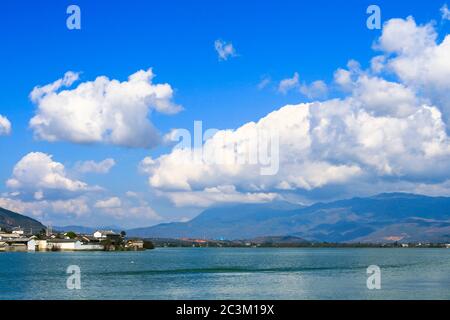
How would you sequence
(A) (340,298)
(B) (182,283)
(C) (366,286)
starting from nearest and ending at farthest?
(A) (340,298) < (C) (366,286) < (B) (182,283)

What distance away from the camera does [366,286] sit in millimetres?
75750

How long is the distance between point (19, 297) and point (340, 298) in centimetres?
3383

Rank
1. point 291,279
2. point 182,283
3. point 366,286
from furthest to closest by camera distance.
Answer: point 291,279
point 182,283
point 366,286

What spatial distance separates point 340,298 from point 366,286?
1321 cm

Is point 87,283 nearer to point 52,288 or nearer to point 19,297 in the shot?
point 52,288
